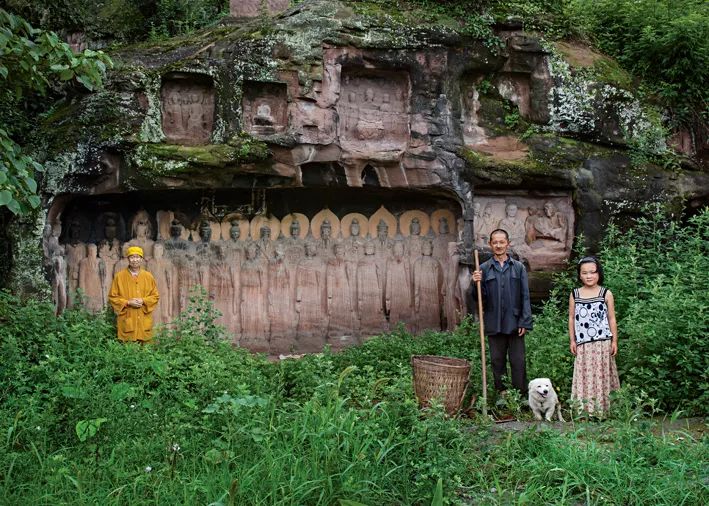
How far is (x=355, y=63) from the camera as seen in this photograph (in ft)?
30.1

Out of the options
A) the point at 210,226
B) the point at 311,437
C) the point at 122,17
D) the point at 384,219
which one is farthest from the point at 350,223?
the point at 311,437

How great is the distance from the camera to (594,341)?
5.82 metres

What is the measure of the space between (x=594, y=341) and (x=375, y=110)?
4749 millimetres

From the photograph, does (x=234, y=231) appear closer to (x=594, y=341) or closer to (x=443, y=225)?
(x=443, y=225)

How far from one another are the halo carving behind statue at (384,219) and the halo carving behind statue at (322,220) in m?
0.47

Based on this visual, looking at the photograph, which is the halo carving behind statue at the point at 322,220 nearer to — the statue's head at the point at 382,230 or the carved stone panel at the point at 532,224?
the statue's head at the point at 382,230

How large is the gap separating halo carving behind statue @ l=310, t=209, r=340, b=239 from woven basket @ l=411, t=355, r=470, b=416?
4593 mm

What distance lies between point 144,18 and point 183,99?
2578 mm

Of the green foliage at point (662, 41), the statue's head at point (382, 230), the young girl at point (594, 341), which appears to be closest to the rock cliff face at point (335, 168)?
the statue's head at point (382, 230)

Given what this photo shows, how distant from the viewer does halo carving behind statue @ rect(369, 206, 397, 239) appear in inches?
403

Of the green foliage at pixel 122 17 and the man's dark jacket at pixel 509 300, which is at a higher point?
the green foliage at pixel 122 17

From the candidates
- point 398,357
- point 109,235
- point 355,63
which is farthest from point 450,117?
point 109,235

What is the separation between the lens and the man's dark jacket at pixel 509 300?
608 cm

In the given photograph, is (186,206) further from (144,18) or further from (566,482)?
(566,482)
